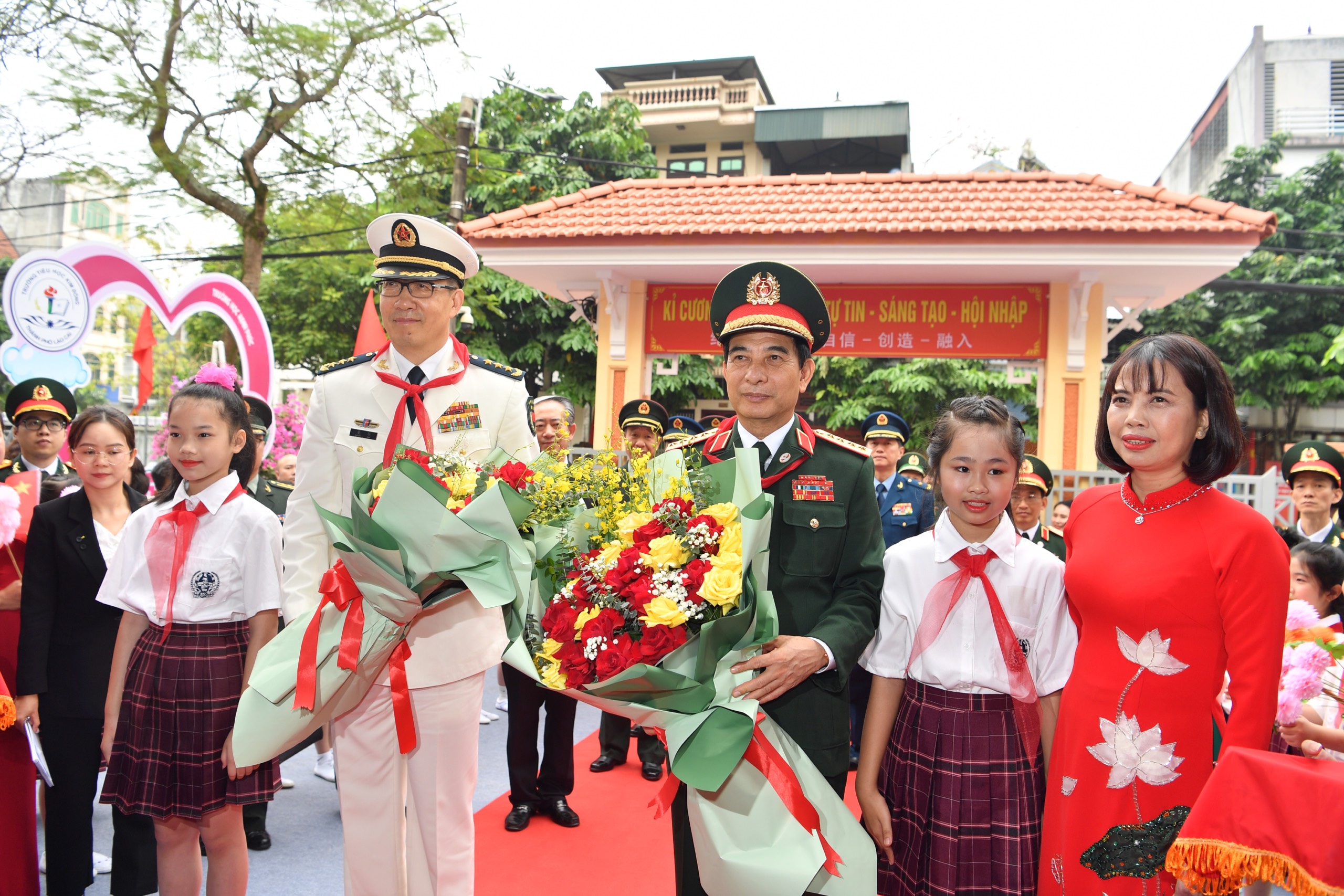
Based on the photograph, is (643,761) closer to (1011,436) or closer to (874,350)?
(1011,436)

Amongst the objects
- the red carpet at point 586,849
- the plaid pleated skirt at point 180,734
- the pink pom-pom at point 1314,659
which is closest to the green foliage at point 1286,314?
the red carpet at point 586,849

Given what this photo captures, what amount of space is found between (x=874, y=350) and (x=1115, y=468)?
18.8 feet

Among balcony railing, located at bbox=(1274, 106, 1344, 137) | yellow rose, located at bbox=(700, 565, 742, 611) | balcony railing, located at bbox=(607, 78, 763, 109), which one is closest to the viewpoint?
yellow rose, located at bbox=(700, 565, 742, 611)

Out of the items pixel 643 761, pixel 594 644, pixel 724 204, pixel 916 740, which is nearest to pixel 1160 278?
pixel 724 204

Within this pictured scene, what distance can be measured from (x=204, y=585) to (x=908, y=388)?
12.1 meters

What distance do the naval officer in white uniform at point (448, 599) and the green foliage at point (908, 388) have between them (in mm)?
11206

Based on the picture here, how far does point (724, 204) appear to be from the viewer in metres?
8.12

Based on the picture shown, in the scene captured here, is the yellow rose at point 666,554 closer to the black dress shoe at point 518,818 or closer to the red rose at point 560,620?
the red rose at point 560,620

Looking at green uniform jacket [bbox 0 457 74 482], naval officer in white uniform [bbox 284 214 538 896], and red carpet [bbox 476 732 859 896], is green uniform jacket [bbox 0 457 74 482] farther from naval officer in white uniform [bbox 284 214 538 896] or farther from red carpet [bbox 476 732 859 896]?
red carpet [bbox 476 732 859 896]

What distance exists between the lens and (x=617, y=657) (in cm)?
149

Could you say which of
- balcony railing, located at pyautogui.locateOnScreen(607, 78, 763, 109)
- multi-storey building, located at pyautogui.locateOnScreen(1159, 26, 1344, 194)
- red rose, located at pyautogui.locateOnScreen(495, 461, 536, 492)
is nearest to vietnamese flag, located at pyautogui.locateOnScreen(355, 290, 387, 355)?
red rose, located at pyautogui.locateOnScreen(495, 461, 536, 492)

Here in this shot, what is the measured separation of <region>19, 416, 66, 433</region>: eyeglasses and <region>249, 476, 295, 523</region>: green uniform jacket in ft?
2.87

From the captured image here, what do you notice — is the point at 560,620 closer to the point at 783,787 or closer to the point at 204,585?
the point at 783,787

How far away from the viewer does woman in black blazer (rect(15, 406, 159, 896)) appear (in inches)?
103
